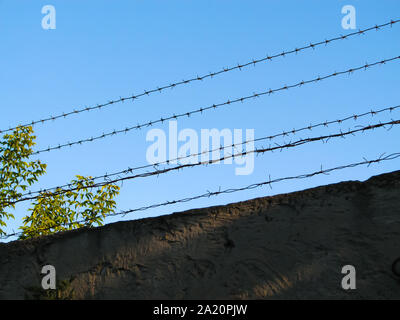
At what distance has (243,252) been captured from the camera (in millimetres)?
3336

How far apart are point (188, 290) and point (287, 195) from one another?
2.91 ft

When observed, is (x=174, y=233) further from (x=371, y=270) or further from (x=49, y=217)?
(x=49, y=217)

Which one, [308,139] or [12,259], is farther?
[12,259]

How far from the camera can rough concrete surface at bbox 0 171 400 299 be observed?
3051 mm

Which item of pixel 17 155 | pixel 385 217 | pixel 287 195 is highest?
pixel 17 155

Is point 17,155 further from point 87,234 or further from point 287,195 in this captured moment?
point 287,195

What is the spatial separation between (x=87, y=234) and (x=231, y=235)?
3.75ft

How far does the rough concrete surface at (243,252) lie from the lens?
10.0 ft

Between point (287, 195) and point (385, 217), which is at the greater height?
point (287, 195)

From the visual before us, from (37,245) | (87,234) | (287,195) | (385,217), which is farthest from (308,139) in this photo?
(37,245)
